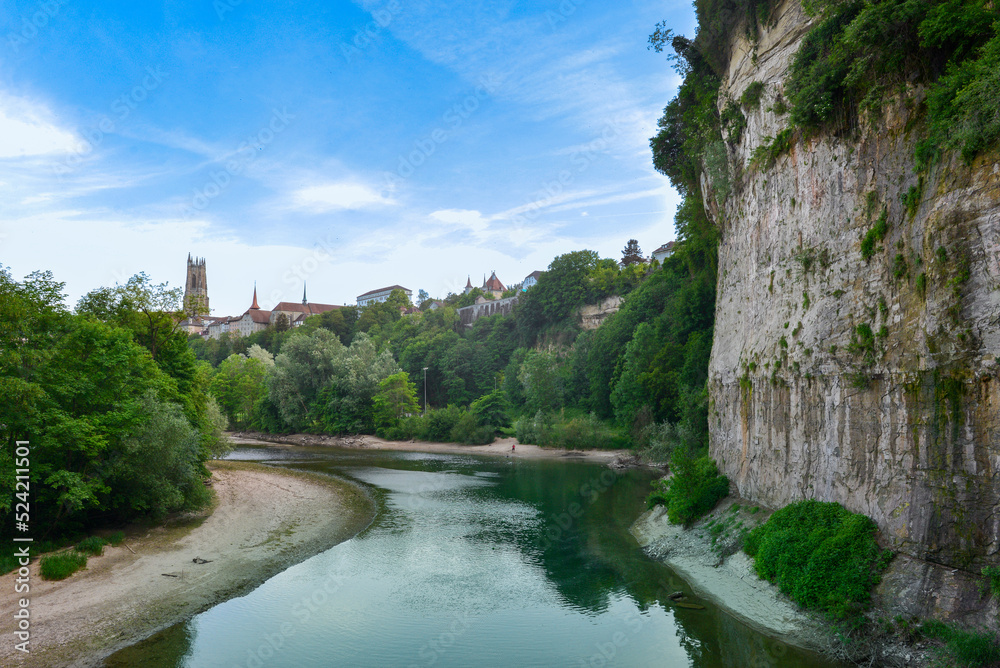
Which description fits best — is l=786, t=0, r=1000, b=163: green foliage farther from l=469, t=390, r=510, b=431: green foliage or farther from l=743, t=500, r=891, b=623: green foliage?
l=469, t=390, r=510, b=431: green foliage

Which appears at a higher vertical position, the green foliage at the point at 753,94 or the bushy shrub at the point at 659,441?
the green foliage at the point at 753,94

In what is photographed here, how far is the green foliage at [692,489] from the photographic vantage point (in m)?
24.1

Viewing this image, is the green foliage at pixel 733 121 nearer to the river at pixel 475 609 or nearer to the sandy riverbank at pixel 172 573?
the river at pixel 475 609

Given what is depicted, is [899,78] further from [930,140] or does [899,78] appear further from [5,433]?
[5,433]

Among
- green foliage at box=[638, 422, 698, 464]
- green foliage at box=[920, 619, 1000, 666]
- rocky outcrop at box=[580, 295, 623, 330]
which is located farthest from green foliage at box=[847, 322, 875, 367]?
rocky outcrop at box=[580, 295, 623, 330]

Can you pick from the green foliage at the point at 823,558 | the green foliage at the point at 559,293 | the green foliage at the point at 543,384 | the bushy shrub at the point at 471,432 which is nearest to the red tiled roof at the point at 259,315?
the green foliage at the point at 559,293

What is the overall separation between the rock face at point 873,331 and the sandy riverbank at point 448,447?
26525 mm

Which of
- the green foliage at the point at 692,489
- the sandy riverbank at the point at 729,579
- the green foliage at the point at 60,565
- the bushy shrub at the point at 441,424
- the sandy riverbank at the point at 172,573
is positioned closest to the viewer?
the sandy riverbank at the point at 172,573

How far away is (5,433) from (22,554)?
12.5 feet

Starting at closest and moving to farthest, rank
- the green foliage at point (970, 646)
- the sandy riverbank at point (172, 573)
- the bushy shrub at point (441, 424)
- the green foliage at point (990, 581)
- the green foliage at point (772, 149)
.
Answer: the green foliage at point (970, 646) < the green foliage at point (990, 581) < the sandy riverbank at point (172, 573) < the green foliage at point (772, 149) < the bushy shrub at point (441, 424)

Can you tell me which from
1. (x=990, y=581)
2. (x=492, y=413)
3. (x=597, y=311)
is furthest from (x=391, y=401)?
(x=990, y=581)

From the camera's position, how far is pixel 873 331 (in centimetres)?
1581

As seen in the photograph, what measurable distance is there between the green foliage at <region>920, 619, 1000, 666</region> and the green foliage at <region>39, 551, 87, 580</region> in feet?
77.0

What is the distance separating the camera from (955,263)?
13453 millimetres
